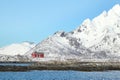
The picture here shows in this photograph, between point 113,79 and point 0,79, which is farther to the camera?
point 113,79

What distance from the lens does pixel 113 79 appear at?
13262 centimetres

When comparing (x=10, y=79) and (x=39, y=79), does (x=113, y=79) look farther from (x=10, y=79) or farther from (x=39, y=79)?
(x=10, y=79)

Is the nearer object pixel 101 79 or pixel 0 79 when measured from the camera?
pixel 0 79

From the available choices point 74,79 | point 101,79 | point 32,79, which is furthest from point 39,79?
point 101,79

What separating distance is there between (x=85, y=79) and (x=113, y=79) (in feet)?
29.4

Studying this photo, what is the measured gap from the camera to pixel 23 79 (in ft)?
406

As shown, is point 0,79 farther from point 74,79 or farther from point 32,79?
point 74,79

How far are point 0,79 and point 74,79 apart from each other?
22511mm

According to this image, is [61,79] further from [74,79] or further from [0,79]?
[0,79]

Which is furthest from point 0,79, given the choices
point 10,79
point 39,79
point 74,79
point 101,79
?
point 101,79

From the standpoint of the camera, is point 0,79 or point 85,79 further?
point 85,79

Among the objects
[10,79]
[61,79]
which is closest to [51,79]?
[61,79]

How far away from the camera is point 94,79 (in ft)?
428

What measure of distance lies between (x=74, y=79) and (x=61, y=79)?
4.40m
